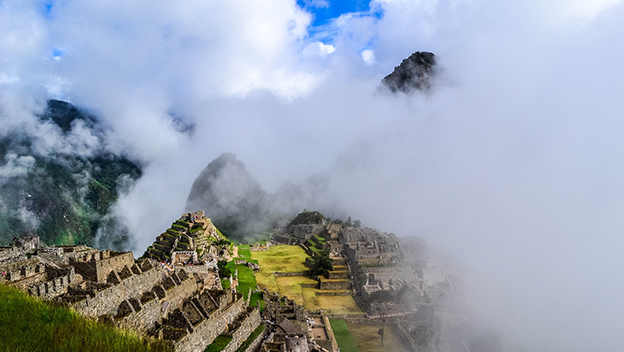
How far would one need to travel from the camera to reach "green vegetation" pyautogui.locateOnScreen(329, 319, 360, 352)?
3200 cm

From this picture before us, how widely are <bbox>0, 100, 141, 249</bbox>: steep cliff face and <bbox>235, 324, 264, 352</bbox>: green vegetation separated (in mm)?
34641

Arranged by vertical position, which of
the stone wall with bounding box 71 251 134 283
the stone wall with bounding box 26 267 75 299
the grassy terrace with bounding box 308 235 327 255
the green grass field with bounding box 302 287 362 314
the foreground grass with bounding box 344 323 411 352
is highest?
the grassy terrace with bounding box 308 235 327 255

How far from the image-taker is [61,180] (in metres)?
56.1

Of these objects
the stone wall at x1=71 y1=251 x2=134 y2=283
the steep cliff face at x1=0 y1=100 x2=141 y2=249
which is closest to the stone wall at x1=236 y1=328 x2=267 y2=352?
the stone wall at x1=71 y1=251 x2=134 y2=283

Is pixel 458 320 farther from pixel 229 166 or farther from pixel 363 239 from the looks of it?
pixel 229 166

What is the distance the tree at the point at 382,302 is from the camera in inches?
1504

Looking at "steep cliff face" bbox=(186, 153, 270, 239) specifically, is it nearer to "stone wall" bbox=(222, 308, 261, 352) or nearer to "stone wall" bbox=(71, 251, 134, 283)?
"stone wall" bbox=(222, 308, 261, 352)

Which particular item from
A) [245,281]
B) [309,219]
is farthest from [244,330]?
[309,219]

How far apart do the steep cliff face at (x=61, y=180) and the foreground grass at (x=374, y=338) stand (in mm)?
40380

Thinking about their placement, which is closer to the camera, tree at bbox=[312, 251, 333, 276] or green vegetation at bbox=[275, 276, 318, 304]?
green vegetation at bbox=[275, 276, 318, 304]

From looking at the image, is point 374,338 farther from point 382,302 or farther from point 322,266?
point 322,266

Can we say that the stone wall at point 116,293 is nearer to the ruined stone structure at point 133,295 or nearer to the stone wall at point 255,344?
the ruined stone structure at point 133,295

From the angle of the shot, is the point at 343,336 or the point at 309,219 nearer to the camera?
the point at 343,336

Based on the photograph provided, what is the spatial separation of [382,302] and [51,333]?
3675 centimetres
